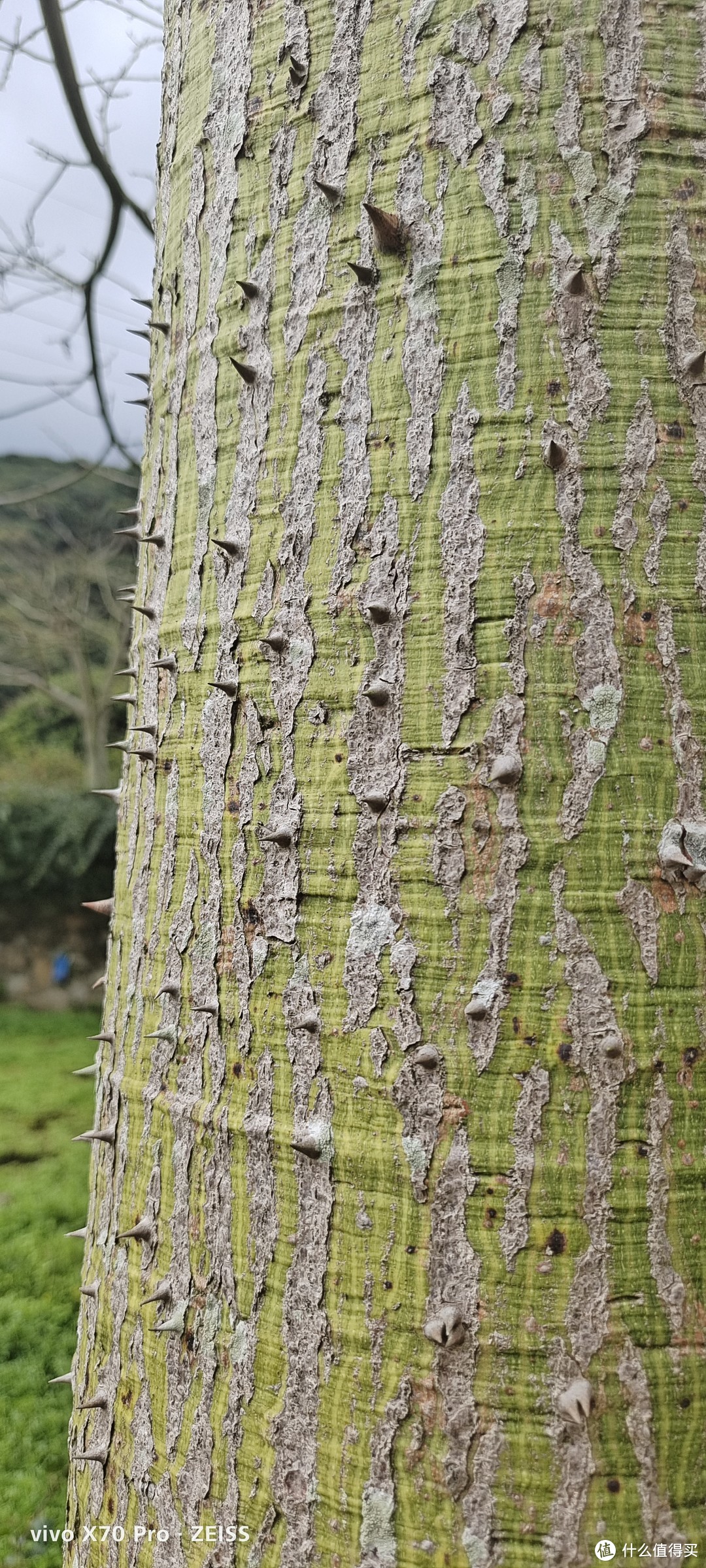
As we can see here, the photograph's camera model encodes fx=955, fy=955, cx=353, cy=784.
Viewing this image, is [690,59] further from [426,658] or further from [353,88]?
[426,658]

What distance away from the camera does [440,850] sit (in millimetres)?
1034

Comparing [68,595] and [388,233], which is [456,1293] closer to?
[388,233]

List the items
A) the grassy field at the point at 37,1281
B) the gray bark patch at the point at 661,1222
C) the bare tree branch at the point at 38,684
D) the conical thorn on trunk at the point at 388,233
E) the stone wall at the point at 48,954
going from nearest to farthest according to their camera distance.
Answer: the gray bark patch at the point at 661,1222, the conical thorn on trunk at the point at 388,233, the grassy field at the point at 37,1281, the stone wall at the point at 48,954, the bare tree branch at the point at 38,684

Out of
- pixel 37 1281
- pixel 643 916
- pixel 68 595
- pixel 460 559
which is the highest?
pixel 68 595

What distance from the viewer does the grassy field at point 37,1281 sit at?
279cm

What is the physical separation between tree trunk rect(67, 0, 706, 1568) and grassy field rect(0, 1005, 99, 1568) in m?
2.01

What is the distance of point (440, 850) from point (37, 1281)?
385 centimetres

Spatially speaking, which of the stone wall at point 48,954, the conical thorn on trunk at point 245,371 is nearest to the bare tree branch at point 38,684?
the stone wall at point 48,954

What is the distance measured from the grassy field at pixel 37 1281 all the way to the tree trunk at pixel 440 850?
201cm

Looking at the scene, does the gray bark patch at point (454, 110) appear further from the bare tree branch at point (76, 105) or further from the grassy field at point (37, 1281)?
the grassy field at point (37, 1281)

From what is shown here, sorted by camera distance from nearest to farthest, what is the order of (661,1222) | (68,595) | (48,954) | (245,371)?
(661,1222) → (245,371) → (48,954) → (68,595)

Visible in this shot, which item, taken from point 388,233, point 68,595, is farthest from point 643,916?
point 68,595

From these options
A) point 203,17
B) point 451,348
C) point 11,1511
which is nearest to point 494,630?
point 451,348

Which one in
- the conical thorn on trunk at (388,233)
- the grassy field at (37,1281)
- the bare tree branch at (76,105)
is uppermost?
the bare tree branch at (76,105)
